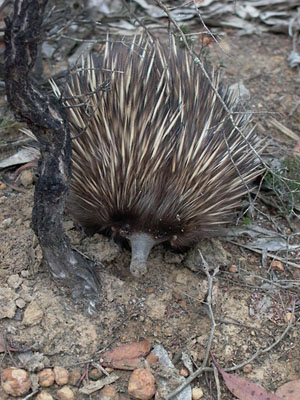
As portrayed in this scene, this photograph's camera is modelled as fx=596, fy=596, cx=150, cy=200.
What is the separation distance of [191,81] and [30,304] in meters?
1.24

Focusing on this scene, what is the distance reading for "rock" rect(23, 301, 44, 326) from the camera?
2328mm

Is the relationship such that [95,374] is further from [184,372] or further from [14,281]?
[14,281]

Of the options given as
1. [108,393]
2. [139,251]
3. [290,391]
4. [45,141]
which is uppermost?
[45,141]

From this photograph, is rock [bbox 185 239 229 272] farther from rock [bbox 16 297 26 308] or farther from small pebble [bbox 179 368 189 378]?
rock [bbox 16 297 26 308]

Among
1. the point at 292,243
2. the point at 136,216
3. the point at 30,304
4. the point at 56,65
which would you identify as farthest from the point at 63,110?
the point at 56,65

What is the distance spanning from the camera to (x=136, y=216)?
247 cm

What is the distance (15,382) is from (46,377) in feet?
0.40

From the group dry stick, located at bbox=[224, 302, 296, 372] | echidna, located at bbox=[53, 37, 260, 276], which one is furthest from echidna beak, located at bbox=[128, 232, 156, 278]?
dry stick, located at bbox=[224, 302, 296, 372]

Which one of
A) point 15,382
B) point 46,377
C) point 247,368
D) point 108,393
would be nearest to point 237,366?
point 247,368

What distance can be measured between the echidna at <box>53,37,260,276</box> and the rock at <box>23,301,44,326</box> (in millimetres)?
426

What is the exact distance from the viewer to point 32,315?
234cm

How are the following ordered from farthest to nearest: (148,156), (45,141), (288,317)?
(288,317), (148,156), (45,141)

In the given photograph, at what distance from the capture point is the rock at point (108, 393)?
7.28 feet

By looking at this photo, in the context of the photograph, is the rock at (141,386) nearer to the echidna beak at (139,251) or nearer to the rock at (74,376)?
the rock at (74,376)
